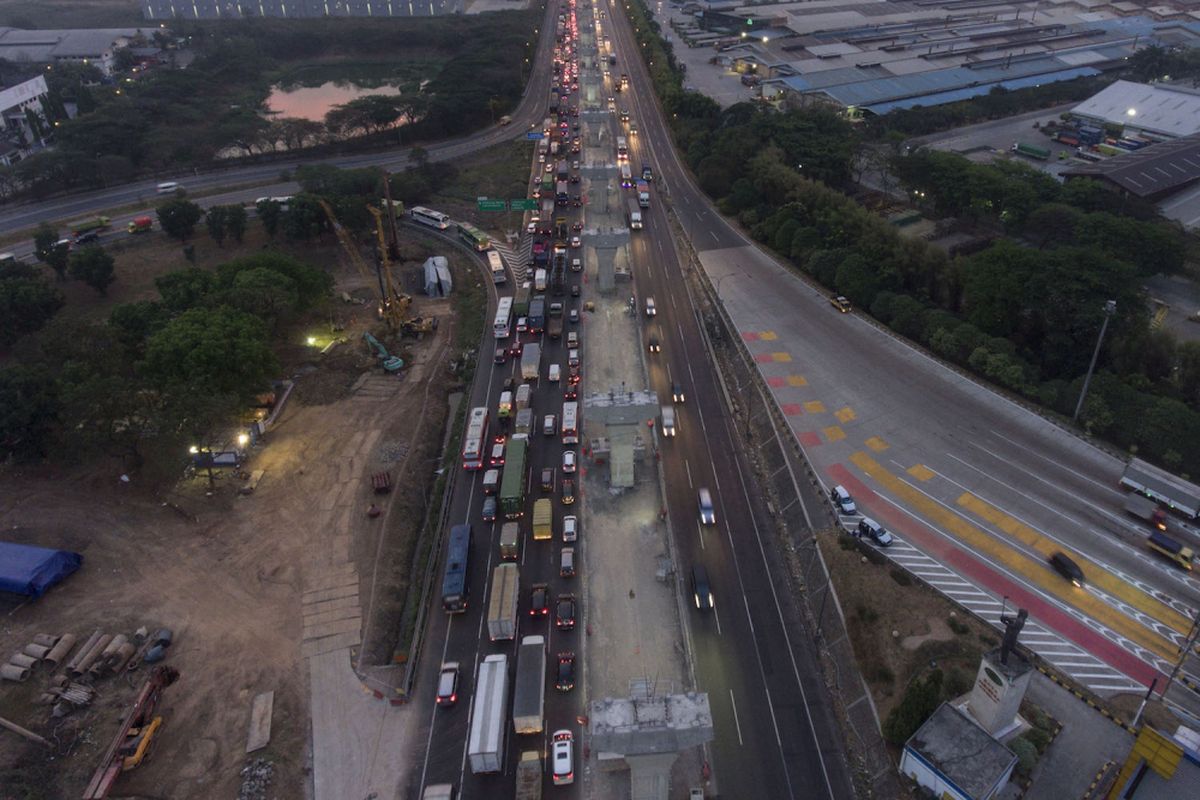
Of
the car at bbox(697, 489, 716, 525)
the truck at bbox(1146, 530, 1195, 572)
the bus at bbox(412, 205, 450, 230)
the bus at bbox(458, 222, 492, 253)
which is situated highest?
the bus at bbox(412, 205, 450, 230)

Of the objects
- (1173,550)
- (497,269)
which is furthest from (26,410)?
(1173,550)

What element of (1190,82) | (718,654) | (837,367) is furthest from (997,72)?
(718,654)

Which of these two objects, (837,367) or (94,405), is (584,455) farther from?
(94,405)

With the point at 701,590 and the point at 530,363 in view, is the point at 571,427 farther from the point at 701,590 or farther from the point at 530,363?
the point at 701,590

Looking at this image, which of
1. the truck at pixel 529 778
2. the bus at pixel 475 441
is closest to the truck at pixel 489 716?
the truck at pixel 529 778

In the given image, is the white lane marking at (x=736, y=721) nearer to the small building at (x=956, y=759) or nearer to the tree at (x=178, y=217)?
the small building at (x=956, y=759)

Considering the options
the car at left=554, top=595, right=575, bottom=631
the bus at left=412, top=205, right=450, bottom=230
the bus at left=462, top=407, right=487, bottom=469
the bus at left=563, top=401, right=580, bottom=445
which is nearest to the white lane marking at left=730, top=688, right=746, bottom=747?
the car at left=554, top=595, right=575, bottom=631

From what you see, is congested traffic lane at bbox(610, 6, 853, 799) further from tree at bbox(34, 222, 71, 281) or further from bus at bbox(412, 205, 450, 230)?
tree at bbox(34, 222, 71, 281)
